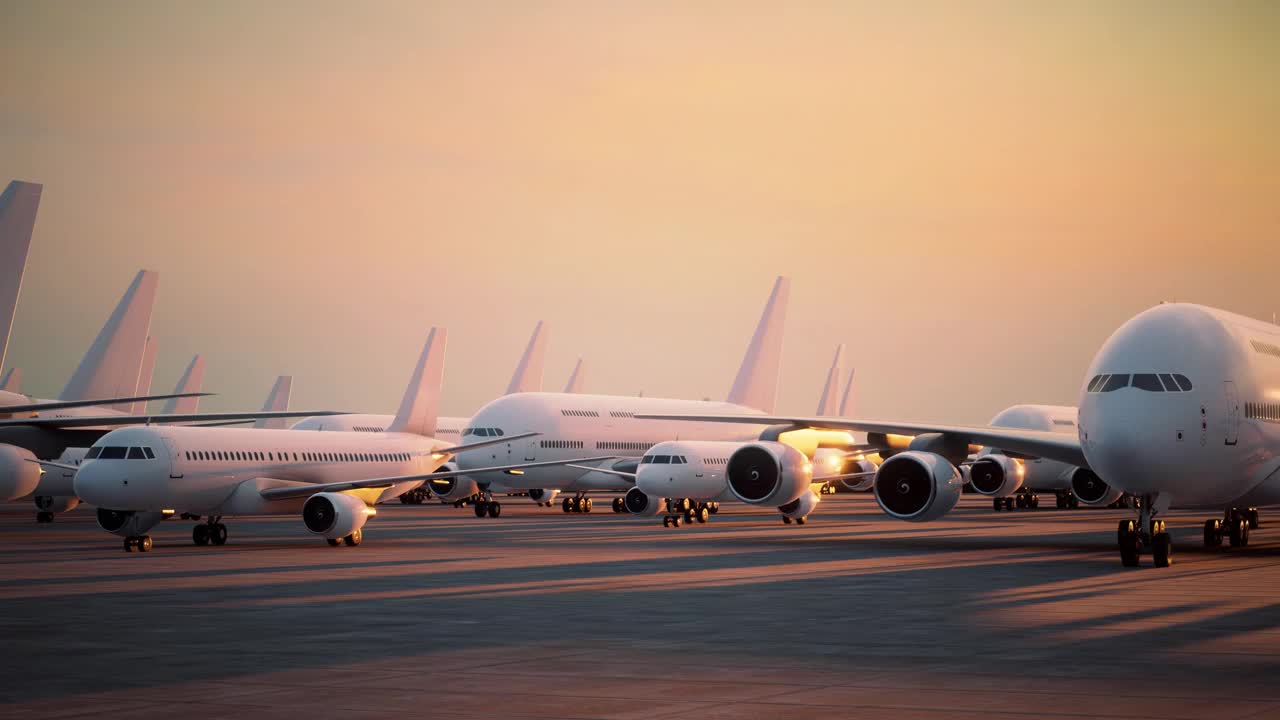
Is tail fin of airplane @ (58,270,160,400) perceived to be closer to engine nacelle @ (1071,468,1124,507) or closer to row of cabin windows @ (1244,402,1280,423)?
engine nacelle @ (1071,468,1124,507)

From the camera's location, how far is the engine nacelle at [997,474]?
58.7 m

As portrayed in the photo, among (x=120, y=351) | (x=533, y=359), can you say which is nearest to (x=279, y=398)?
(x=533, y=359)

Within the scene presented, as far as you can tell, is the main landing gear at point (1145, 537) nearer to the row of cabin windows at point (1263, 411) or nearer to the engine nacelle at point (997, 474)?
the row of cabin windows at point (1263, 411)

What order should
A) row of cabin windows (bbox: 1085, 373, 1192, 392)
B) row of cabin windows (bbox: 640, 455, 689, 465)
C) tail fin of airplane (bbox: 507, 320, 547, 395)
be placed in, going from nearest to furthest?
1. row of cabin windows (bbox: 1085, 373, 1192, 392)
2. row of cabin windows (bbox: 640, 455, 689, 465)
3. tail fin of airplane (bbox: 507, 320, 547, 395)

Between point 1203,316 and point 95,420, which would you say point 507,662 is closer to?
point 1203,316

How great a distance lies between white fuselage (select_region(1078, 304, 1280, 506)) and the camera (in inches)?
943

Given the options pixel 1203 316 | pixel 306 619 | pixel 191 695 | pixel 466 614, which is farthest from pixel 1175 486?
pixel 191 695

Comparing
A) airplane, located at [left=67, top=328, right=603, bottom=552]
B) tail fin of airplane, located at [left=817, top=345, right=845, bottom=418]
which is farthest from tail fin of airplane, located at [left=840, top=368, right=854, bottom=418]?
airplane, located at [left=67, top=328, right=603, bottom=552]

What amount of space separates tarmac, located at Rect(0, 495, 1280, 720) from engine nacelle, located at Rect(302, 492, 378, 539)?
1.81m

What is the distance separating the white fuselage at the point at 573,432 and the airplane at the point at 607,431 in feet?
0.12

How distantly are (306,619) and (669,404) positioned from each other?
1791 inches

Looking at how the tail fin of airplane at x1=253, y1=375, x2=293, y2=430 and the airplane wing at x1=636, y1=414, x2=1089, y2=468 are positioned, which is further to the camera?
the tail fin of airplane at x1=253, y1=375, x2=293, y2=430

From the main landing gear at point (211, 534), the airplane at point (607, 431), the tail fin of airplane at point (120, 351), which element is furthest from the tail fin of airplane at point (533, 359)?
the main landing gear at point (211, 534)

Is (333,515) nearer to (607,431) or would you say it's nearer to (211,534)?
(211,534)
